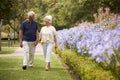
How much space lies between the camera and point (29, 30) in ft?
44.8

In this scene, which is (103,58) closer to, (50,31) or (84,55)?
(84,55)

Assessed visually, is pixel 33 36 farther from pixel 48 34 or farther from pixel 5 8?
pixel 5 8

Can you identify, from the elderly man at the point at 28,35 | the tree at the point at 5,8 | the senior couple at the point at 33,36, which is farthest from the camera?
the tree at the point at 5,8

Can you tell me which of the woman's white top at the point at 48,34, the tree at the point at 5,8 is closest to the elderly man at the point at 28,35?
the woman's white top at the point at 48,34

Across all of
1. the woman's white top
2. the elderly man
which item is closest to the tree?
the elderly man

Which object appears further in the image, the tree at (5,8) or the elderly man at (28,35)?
the tree at (5,8)

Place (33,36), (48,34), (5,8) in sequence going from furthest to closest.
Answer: (5,8), (33,36), (48,34)

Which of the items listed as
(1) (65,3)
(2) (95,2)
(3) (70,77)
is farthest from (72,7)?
(3) (70,77)

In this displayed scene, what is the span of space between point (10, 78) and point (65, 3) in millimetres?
29083

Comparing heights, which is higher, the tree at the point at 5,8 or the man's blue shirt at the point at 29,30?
the tree at the point at 5,8

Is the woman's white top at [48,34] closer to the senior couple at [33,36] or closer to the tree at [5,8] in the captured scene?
the senior couple at [33,36]

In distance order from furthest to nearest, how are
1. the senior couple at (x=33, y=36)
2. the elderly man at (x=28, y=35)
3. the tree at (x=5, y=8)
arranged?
the tree at (x=5, y=8)
the elderly man at (x=28, y=35)
the senior couple at (x=33, y=36)

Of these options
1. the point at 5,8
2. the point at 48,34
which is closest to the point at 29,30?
the point at 48,34

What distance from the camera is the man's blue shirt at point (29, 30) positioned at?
13586 mm
